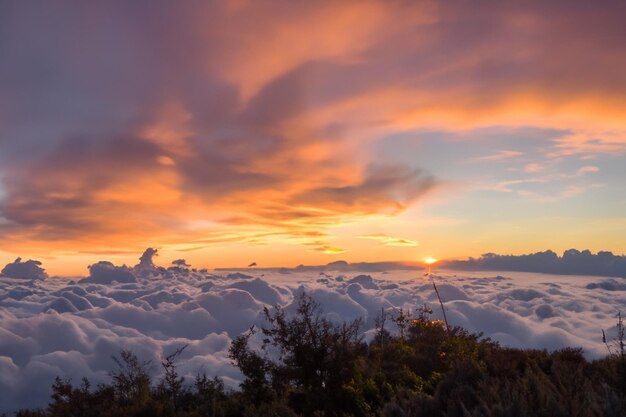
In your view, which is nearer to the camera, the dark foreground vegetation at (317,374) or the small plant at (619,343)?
the small plant at (619,343)

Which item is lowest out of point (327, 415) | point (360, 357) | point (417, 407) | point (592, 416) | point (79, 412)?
point (79, 412)

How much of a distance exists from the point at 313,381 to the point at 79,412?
9.46 m

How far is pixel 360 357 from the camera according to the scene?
15.4m

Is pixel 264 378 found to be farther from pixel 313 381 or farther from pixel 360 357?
pixel 360 357

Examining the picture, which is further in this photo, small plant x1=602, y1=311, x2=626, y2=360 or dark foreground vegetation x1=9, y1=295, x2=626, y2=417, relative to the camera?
dark foreground vegetation x1=9, y1=295, x2=626, y2=417

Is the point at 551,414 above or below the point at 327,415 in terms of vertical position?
above

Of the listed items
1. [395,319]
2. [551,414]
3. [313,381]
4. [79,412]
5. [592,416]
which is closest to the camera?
[592,416]

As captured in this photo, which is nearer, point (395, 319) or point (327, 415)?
point (327, 415)

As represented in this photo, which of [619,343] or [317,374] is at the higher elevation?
[619,343]

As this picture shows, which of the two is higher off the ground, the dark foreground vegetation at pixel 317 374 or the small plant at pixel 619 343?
the small plant at pixel 619 343

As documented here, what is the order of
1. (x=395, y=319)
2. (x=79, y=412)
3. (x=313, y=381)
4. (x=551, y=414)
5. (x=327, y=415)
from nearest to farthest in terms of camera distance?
(x=551, y=414) < (x=327, y=415) < (x=313, y=381) < (x=79, y=412) < (x=395, y=319)

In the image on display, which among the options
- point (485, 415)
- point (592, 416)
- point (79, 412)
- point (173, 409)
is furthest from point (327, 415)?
point (79, 412)

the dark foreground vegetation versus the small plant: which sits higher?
the small plant

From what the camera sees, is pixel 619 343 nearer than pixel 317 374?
Yes
